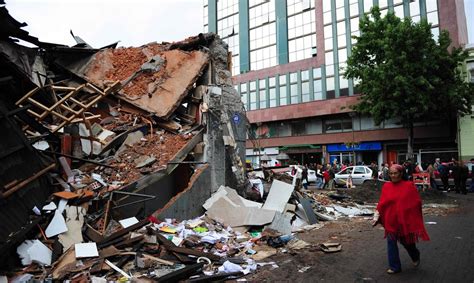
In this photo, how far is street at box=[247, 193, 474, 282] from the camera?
5.03 metres

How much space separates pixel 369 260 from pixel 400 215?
4.69ft

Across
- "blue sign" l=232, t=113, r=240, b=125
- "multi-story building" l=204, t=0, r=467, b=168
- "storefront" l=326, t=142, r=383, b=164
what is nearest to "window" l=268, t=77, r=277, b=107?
"multi-story building" l=204, t=0, r=467, b=168

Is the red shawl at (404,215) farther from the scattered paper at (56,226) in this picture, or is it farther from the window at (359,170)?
the window at (359,170)

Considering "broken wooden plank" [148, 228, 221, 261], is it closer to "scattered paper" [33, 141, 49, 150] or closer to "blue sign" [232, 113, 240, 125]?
"scattered paper" [33, 141, 49, 150]

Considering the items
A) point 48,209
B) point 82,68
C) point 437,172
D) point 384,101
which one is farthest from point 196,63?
point 384,101

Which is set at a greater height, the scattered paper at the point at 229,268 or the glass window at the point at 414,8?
the glass window at the point at 414,8

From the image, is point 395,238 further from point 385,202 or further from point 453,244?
point 453,244

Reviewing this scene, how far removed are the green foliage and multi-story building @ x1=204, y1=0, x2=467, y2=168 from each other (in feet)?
18.2

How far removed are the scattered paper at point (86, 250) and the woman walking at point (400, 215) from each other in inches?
171

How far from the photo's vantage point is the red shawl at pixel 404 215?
4863 millimetres

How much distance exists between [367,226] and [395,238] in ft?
15.4

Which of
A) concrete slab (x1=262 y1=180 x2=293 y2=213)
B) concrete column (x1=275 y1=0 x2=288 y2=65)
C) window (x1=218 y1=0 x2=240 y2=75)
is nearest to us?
concrete slab (x1=262 y1=180 x2=293 y2=213)

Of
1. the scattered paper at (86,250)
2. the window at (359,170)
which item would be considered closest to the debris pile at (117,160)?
the scattered paper at (86,250)

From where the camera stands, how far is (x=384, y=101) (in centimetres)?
2455
